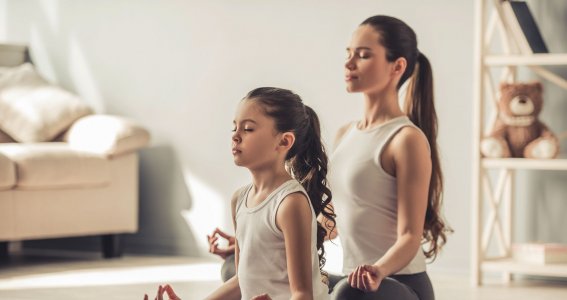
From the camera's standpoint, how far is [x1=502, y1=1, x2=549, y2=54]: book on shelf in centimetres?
330

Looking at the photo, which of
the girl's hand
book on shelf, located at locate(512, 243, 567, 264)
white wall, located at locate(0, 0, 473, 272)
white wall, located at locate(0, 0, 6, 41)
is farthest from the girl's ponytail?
white wall, located at locate(0, 0, 6, 41)

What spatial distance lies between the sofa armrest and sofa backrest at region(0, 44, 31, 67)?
615 mm

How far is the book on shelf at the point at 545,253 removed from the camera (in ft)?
10.8

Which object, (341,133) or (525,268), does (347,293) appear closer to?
(341,133)

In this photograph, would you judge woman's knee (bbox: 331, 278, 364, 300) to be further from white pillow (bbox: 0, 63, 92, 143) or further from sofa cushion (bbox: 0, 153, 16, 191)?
white pillow (bbox: 0, 63, 92, 143)

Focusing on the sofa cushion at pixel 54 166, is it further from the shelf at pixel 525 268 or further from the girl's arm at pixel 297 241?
the girl's arm at pixel 297 241

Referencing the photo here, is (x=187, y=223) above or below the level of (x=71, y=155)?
below

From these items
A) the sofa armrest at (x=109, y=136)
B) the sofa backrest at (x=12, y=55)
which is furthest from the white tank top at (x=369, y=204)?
the sofa backrest at (x=12, y=55)

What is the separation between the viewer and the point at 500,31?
3.47 m

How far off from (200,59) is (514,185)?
4.55ft

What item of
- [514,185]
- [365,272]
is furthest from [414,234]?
[514,185]

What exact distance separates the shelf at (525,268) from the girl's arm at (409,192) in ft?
5.78

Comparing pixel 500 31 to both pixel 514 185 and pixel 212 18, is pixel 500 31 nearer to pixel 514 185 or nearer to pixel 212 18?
pixel 514 185

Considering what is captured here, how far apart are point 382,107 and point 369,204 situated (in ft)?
0.56
